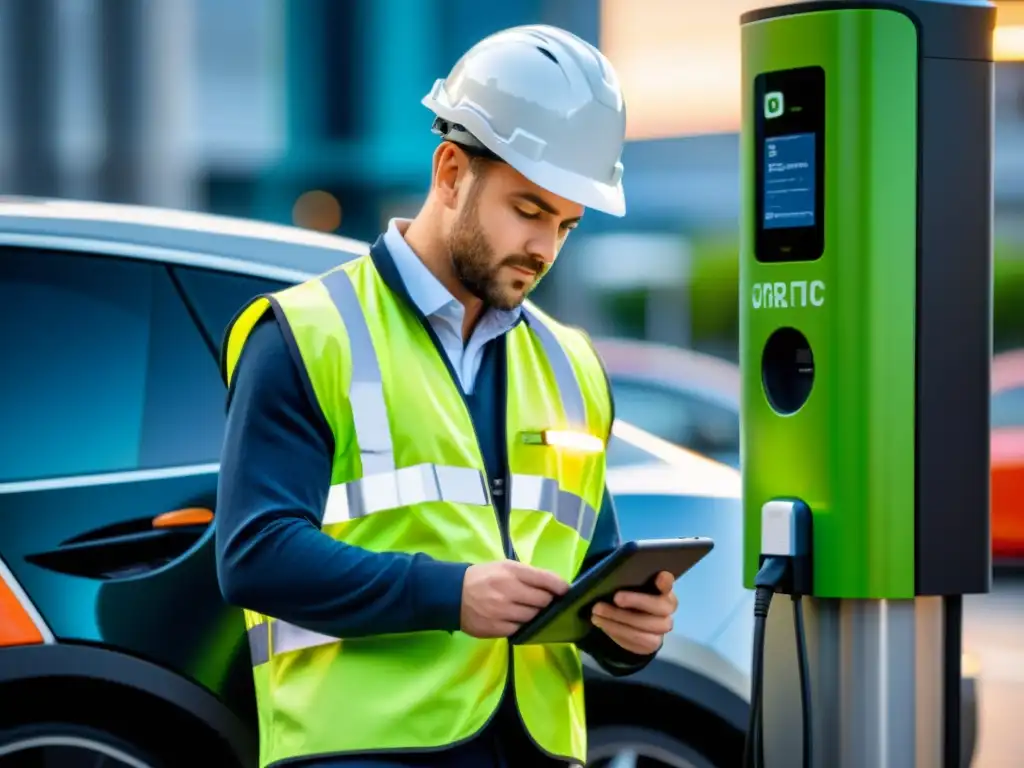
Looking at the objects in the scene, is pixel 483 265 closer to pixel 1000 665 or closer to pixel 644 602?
pixel 644 602

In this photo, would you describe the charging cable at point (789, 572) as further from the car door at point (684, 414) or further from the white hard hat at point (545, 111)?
the car door at point (684, 414)

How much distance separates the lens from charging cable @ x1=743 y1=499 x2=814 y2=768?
2.40 meters

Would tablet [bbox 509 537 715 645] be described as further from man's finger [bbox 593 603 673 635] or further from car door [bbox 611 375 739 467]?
car door [bbox 611 375 739 467]

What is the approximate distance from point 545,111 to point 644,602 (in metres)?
0.60

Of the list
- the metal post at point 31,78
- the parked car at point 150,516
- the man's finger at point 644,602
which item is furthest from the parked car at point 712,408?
the metal post at point 31,78

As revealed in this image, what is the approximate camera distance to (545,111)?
2.21 m

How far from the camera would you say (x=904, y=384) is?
2.36 meters

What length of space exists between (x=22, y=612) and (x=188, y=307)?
64 cm

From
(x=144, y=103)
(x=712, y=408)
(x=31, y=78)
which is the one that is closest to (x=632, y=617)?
(x=712, y=408)

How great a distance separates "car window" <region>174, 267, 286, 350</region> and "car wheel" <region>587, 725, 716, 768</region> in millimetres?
1048

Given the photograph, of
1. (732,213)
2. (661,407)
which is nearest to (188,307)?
(661,407)

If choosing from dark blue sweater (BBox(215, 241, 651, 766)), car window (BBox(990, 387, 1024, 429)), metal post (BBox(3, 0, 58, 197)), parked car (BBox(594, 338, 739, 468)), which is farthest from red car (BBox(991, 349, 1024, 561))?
metal post (BBox(3, 0, 58, 197))

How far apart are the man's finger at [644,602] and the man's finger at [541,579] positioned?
95 millimetres

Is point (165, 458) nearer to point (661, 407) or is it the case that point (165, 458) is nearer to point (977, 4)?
point (977, 4)
